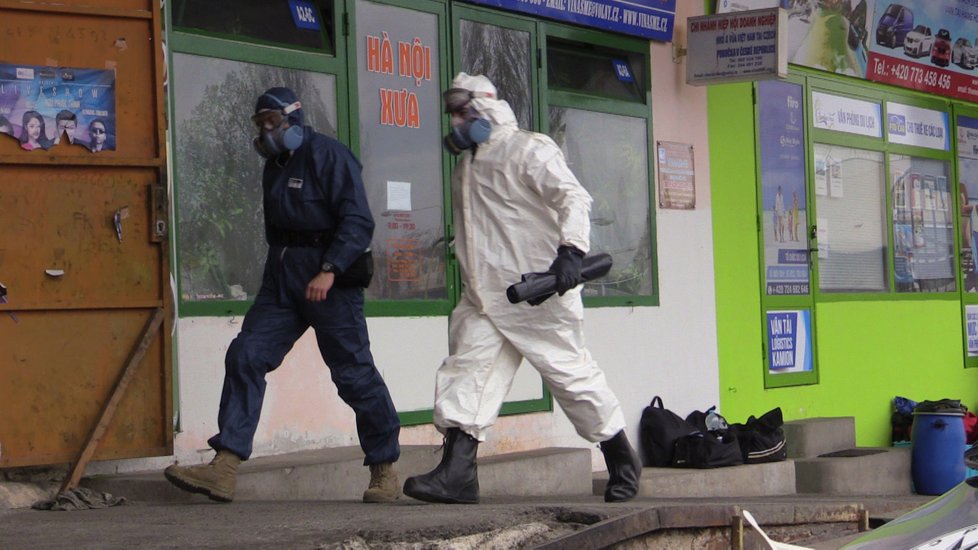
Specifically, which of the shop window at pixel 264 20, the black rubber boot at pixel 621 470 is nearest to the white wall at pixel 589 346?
the shop window at pixel 264 20

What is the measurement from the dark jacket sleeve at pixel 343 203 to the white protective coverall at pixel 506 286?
512mm

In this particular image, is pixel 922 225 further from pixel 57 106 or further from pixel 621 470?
pixel 57 106

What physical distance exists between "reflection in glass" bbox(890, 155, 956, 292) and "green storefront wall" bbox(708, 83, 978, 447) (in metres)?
0.23

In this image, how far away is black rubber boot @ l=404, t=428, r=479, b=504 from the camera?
6.46 meters

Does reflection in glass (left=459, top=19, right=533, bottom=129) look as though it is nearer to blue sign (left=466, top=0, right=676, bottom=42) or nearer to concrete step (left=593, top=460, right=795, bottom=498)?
blue sign (left=466, top=0, right=676, bottom=42)

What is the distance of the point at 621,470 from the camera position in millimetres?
Result: 7109

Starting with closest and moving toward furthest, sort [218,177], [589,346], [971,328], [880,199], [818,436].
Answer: [218,177], [589,346], [818,436], [880,199], [971,328]

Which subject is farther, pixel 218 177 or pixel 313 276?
pixel 218 177

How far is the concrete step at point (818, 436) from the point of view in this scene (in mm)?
11641

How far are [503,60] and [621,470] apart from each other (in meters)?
3.61

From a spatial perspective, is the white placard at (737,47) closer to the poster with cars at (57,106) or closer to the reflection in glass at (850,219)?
the reflection in glass at (850,219)

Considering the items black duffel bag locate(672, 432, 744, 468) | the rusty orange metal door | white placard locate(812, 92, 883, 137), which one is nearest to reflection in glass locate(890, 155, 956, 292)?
white placard locate(812, 92, 883, 137)

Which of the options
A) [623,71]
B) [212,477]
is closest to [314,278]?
[212,477]

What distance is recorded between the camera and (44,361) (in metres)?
6.90
